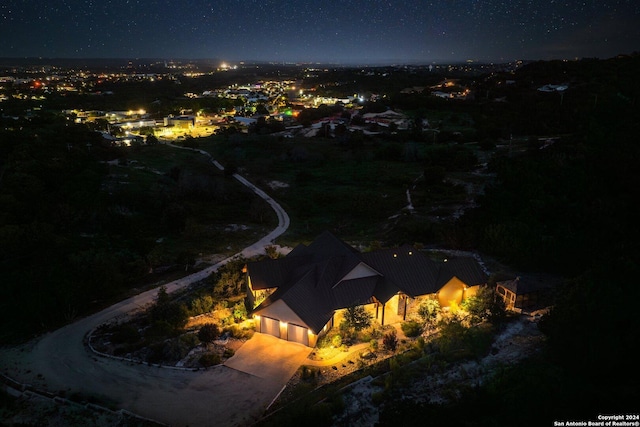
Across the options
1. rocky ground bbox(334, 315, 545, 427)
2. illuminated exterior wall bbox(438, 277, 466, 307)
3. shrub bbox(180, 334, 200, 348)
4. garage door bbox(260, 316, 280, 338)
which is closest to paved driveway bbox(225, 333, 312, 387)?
garage door bbox(260, 316, 280, 338)

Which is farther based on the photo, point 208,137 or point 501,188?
point 208,137

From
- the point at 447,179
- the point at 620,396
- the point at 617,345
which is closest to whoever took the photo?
the point at 620,396

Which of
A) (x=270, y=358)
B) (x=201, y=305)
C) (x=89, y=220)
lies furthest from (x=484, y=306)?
(x=89, y=220)

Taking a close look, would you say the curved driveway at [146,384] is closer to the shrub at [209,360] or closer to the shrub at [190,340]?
the shrub at [209,360]

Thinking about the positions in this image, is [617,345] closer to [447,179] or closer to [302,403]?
[302,403]

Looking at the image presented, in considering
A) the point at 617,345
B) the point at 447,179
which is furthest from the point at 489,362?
the point at 447,179

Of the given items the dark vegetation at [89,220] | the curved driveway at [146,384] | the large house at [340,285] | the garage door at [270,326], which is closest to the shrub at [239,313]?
the large house at [340,285]
